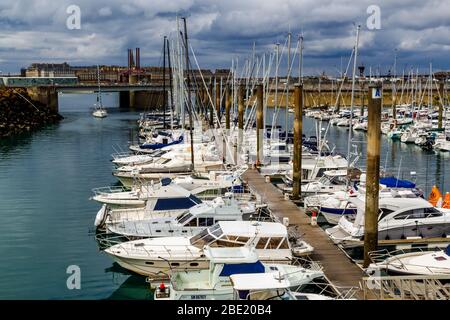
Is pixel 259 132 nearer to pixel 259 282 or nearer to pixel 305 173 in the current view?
pixel 305 173

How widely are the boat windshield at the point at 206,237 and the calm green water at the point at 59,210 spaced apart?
Answer: 2926 mm

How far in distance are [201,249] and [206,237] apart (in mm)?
566

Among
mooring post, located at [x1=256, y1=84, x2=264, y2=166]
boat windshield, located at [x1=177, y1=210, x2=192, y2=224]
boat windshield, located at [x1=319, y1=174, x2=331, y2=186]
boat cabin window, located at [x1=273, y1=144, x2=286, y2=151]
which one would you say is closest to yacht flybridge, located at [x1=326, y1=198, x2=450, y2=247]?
boat windshield, located at [x1=177, y1=210, x2=192, y2=224]

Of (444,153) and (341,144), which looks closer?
(444,153)

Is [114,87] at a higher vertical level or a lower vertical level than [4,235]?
higher

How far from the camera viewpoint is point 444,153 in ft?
222

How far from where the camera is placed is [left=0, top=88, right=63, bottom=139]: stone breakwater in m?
95.2

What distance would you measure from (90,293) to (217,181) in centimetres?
1521

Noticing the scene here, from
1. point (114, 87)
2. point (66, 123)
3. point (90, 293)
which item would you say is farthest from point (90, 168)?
point (114, 87)

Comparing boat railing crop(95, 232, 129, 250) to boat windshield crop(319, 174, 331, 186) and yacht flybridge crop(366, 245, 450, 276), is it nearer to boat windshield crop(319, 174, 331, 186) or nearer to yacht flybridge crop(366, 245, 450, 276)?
yacht flybridge crop(366, 245, 450, 276)

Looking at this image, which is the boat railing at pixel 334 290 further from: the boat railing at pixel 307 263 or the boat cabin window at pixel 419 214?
the boat cabin window at pixel 419 214

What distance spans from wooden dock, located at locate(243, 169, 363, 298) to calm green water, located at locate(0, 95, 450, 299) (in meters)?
7.81

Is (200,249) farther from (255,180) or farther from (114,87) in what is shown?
(114,87)

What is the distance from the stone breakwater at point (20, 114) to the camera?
9522 cm
